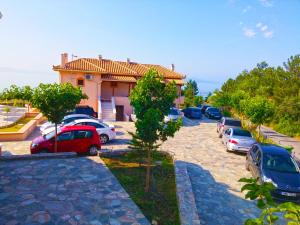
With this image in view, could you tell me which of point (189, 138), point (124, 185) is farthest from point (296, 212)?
point (189, 138)

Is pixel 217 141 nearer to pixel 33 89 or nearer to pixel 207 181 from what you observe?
pixel 207 181

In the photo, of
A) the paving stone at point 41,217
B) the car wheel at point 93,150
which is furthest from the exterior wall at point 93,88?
the paving stone at point 41,217

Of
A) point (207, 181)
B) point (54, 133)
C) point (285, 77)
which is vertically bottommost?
point (207, 181)

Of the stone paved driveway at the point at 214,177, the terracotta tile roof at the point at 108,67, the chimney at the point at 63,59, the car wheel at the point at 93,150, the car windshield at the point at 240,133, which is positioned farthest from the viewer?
the terracotta tile roof at the point at 108,67

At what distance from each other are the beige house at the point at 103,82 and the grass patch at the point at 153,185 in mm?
16075

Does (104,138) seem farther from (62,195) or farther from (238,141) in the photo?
(62,195)

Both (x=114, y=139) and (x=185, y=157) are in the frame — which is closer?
(x=185, y=157)

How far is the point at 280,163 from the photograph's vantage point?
12.2m

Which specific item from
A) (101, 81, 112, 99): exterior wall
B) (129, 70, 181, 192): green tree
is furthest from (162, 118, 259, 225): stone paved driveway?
(101, 81, 112, 99): exterior wall

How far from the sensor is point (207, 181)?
12.3m

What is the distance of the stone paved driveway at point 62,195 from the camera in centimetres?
791

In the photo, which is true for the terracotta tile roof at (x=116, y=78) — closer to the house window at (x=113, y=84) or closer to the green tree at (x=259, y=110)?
the house window at (x=113, y=84)

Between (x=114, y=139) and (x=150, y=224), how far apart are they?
12853mm

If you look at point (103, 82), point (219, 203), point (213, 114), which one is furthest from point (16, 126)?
point (213, 114)
